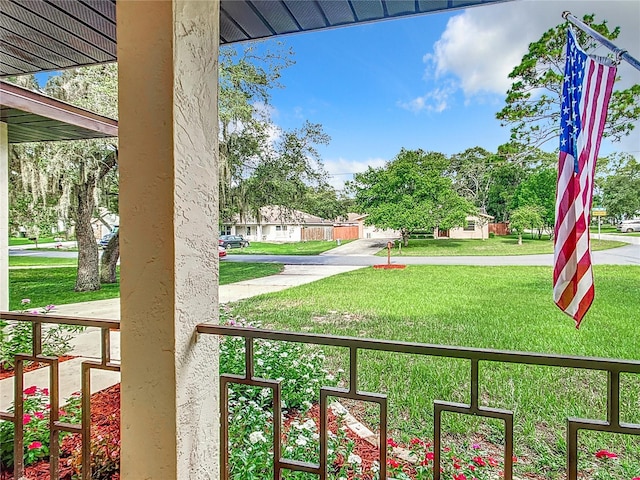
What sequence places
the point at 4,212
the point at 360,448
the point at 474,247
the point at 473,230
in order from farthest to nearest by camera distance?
the point at 474,247 < the point at 473,230 < the point at 4,212 < the point at 360,448

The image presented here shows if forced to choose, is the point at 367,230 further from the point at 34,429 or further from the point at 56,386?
the point at 56,386

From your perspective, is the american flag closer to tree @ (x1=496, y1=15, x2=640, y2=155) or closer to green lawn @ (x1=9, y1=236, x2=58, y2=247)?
tree @ (x1=496, y1=15, x2=640, y2=155)

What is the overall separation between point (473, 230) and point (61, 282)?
5761mm

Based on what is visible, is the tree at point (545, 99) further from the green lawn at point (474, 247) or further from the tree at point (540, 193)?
the green lawn at point (474, 247)

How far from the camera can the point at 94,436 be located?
4.58ft

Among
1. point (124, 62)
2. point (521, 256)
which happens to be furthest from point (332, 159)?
point (124, 62)

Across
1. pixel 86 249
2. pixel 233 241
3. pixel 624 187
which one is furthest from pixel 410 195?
pixel 86 249

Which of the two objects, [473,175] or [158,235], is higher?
[473,175]

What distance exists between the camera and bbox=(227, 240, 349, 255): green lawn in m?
5.67

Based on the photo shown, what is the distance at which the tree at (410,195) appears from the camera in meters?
4.88

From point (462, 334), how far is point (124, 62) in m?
3.71

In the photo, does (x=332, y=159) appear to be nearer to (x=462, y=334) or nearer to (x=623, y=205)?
(x=462, y=334)

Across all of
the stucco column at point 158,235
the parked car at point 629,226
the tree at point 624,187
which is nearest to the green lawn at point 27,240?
the stucco column at point 158,235

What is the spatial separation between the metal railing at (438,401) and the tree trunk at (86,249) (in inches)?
188
